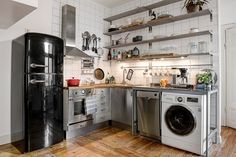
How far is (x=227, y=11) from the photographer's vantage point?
145 inches

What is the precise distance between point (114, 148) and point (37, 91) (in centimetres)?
144

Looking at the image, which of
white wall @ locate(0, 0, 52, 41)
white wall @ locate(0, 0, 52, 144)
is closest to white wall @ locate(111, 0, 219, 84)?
white wall @ locate(0, 0, 52, 41)

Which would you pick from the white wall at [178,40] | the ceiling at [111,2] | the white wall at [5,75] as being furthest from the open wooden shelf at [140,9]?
the white wall at [5,75]

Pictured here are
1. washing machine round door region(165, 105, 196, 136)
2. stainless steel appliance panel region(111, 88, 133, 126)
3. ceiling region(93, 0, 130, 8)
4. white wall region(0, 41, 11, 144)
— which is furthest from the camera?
ceiling region(93, 0, 130, 8)

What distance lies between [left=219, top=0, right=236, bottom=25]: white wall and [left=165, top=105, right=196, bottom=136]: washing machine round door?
2.48 metres

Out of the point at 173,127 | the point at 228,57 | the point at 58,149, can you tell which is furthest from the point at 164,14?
the point at 58,149

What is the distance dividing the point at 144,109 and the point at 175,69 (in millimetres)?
1036

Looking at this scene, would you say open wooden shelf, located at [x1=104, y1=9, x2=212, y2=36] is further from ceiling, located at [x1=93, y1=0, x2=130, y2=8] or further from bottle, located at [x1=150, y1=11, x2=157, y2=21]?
ceiling, located at [x1=93, y1=0, x2=130, y2=8]

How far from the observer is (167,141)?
266 cm

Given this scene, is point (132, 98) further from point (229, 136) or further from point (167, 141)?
point (229, 136)

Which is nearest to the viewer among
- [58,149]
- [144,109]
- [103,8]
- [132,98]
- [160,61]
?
[58,149]

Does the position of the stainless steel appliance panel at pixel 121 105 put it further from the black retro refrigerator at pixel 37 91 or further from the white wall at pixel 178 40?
the black retro refrigerator at pixel 37 91

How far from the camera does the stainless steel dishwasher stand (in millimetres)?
2832

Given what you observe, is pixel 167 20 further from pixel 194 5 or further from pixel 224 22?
pixel 224 22
